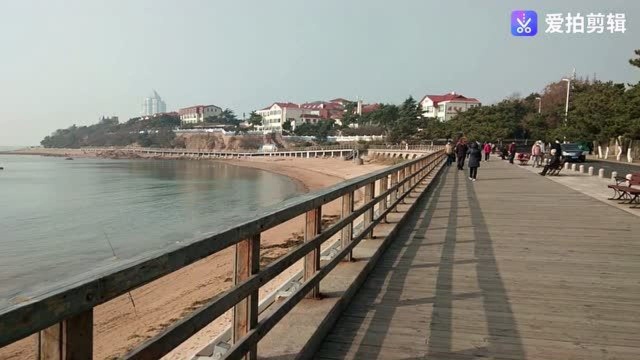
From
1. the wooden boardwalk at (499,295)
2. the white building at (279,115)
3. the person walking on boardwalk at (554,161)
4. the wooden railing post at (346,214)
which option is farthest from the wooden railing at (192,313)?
the white building at (279,115)

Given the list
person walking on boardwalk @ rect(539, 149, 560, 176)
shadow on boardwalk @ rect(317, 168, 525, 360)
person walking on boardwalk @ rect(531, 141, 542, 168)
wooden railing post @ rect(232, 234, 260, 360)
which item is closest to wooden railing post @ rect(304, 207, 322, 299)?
shadow on boardwalk @ rect(317, 168, 525, 360)

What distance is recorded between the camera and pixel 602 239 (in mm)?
8797

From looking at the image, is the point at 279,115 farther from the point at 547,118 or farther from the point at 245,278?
the point at 245,278

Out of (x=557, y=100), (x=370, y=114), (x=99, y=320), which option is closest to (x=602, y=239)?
(x=99, y=320)

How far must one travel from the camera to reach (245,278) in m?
2.89

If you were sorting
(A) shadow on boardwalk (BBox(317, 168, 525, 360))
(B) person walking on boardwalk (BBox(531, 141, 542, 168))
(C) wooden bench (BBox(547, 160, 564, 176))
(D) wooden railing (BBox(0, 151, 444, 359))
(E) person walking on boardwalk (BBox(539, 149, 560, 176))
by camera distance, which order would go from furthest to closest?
(B) person walking on boardwalk (BBox(531, 141, 542, 168))
(C) wooden bench (BBox(547, 160, 564, 176))
(E) person walking on boardwalk (BBox(539, 149, 560, 176))
(A) shadow on boardwalk (BBox(317, 168, 525, 360))
(D) wooden railing (BBox(0, 151, 444, 359))

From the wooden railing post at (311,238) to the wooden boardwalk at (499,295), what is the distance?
375 mm

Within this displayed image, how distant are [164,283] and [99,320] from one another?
2.92m

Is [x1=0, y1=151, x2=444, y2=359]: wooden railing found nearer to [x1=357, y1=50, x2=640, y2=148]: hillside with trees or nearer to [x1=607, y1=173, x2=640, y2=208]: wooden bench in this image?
[x1=607, y1=173, x2=640, y2=208]: wooden bench

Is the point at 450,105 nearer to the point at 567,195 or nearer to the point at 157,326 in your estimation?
the point at 567,195

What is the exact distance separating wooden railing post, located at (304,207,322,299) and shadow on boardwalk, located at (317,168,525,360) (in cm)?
35

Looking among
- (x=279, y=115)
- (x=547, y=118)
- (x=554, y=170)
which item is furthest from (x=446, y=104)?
(x=554, y=170)

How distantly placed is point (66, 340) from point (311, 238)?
272cm

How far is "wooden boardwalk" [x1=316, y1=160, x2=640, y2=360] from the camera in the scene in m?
4.01
